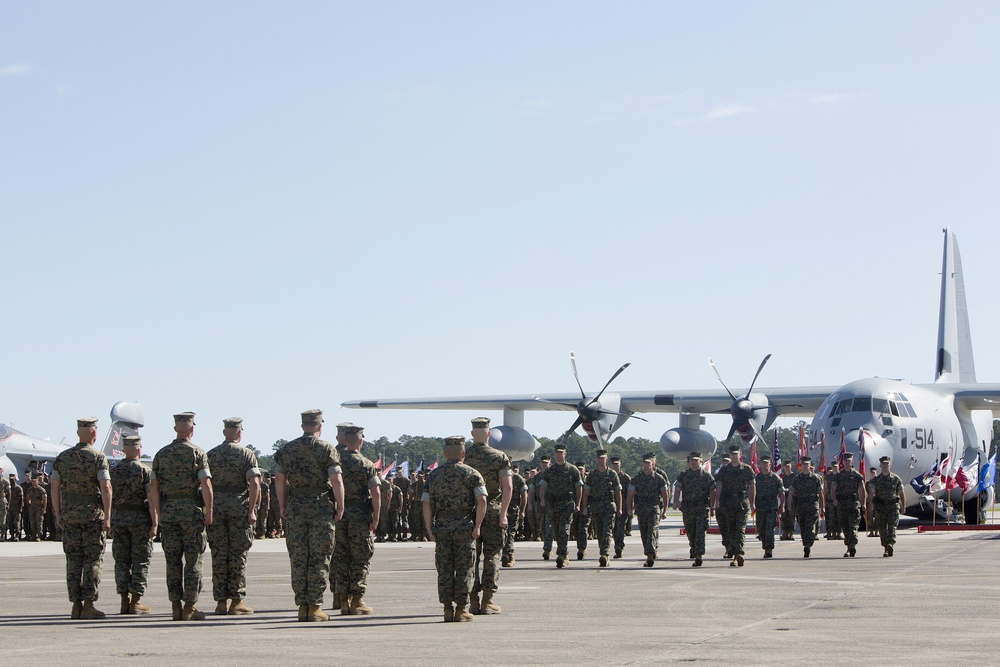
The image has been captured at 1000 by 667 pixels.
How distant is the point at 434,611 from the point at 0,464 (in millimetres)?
30889

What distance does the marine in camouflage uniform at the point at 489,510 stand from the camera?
36.1 ft

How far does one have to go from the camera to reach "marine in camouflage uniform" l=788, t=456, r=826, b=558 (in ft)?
66.4

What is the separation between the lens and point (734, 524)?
18.0 meters

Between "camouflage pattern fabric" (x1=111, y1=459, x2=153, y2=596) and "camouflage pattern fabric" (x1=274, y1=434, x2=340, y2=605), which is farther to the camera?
"camouflage pattern fabric" (x1=111, y1=459, x2=153, y2=596)

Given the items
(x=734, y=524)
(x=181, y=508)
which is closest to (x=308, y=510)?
(x=181, y=508)

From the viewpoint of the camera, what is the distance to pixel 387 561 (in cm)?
2019

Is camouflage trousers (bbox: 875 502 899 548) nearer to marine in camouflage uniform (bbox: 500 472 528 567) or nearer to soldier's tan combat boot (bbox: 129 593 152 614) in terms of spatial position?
marine in camouflage uniform (bbox: 500 472 528 567)

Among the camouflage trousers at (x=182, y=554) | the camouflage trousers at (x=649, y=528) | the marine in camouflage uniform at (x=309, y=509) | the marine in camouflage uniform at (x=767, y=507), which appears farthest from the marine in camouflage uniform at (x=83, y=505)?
the marine in camouflage uniform at (x=767, y=507)

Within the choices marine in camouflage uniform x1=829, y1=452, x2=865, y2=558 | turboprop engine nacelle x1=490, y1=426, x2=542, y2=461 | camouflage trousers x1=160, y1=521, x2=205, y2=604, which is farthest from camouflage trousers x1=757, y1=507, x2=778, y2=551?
turboprop engine nacelle x1=490, y1=426, x2=542, y2=461

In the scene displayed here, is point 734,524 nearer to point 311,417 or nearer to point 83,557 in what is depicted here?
point 311,417

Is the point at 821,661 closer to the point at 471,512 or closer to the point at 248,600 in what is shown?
the point at 471,512

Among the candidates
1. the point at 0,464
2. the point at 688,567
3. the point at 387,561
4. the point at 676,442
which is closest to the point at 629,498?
the point at 688,567

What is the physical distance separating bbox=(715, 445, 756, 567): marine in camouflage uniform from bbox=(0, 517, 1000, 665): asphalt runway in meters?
0.43

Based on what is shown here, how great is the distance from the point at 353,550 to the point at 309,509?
0.68 metres
